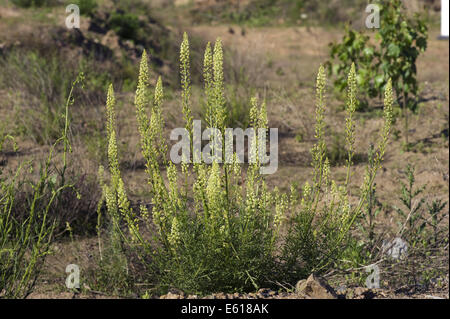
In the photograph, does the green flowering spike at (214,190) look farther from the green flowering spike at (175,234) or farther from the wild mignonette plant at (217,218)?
the green flowering spike at (175,234)

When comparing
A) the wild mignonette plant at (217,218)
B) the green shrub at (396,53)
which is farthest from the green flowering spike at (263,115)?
the green shrub at (396,53)

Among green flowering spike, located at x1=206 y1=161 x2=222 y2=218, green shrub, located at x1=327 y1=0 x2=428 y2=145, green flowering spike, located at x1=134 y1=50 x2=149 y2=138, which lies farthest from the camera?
green shrub, located at x1=327 y1=0 x2=428 y2=145

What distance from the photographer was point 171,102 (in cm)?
642

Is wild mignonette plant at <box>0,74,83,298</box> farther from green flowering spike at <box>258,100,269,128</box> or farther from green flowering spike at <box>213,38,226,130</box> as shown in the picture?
green flowering spike at <box>258,100,269,128</box>

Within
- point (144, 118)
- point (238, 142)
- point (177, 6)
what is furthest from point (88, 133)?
point (177, 6)

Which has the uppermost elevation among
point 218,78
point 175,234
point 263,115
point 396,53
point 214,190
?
point 396,53

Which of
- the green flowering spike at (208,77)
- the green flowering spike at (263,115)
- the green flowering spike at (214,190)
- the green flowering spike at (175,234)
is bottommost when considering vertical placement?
the green flowering spike at (175,234)

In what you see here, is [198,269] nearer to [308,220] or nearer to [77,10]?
[308,220]

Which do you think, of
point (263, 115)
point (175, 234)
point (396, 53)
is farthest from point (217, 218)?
point (396, 53)

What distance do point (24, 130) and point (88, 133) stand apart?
3.26 feet

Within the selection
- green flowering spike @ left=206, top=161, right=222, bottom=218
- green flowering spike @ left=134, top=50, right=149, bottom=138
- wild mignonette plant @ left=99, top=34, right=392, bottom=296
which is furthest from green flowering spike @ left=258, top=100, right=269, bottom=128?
green flowering spike @ left=134, top=50, right=149, bottom=138

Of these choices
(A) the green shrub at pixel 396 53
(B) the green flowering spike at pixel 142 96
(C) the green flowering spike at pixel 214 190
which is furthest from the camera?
(A) the green shrub at pixel 396 53

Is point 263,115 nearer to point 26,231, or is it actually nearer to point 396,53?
point 26,231

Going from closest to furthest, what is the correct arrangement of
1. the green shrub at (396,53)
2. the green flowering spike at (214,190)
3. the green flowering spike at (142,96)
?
the green flowering spike at (214,190)
the green flowering spike at (142,96)
the green shrub at (396,53)
